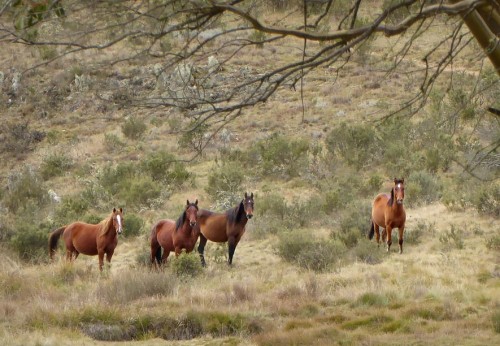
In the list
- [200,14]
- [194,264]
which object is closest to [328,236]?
[194,264]

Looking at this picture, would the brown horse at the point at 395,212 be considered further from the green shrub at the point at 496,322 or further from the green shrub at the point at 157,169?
the green shrub at the point at 157,169

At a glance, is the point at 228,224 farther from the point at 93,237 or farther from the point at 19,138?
the point at 19,138

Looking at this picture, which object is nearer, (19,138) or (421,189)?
(421,189)

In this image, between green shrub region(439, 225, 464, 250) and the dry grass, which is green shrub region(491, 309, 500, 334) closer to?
the dry grass

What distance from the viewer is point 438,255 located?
14414 millimetres

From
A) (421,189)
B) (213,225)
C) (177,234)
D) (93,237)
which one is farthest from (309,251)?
(421,189)

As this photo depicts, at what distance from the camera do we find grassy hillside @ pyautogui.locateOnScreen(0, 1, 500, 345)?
945 cm

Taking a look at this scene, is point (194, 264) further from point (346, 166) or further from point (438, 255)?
point (346, 166)

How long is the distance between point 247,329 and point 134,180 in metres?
16.6

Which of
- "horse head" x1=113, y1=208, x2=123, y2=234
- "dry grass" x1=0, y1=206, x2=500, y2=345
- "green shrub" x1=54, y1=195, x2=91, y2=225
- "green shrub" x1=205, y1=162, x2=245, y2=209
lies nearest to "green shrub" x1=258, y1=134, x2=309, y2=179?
"green shrub" x1=205, y1=162, x2=245, y2=209

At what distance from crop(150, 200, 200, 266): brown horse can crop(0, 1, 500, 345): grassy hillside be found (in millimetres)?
643

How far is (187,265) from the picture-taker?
13.7 m

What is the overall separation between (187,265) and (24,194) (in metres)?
14.7

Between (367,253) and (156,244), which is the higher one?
(156,244)
